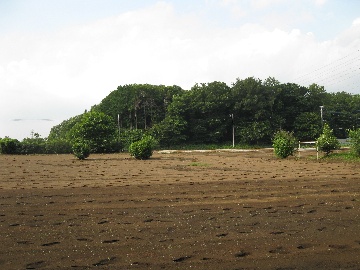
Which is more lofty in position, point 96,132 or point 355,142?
point 96,132

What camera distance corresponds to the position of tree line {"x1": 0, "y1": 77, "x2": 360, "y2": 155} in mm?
61438

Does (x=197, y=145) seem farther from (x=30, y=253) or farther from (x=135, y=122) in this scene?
(x=30, y=253)

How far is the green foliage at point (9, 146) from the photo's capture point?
42188 millimetres

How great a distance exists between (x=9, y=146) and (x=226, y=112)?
36652mm

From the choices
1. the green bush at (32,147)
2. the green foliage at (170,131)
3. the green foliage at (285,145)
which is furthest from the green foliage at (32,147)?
the green foliage at (285,145)

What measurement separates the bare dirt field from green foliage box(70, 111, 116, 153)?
34220mm

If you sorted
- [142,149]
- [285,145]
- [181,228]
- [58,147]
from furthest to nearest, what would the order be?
[58,147] < [142,149] < [285,145] < [181,228]

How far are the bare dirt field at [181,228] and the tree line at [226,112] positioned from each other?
46.4m

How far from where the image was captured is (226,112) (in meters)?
66.5

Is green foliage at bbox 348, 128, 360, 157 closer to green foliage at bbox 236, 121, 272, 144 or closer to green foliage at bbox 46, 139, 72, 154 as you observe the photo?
green foliage at bbox 46, 139, 72, 154

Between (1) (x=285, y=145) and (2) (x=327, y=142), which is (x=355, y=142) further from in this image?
(1) (x=285, y=145)

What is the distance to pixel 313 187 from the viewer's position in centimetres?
1130

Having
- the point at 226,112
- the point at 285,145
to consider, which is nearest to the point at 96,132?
the point at 285,145

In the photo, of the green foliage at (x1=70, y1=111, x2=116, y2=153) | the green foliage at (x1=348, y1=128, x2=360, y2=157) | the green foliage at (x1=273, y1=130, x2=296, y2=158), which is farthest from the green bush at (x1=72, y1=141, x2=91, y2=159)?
the green foliage at (x1=348, y1=128, x2=360, y2=157)
